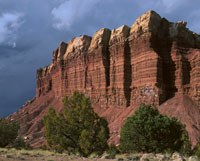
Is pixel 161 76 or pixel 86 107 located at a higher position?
pixel 161 76

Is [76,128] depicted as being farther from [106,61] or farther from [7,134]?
[106,61]

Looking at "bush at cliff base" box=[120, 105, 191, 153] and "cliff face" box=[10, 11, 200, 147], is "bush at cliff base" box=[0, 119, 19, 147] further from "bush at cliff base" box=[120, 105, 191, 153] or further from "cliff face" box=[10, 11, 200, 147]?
"cliff face" box=[10, 11, 200, 147]

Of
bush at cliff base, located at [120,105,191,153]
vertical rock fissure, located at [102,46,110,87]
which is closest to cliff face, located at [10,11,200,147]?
vertical rock fissure, located at [102,46,110,87]

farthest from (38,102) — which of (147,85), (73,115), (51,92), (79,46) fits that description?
(73,115)

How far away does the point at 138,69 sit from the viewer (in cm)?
10775

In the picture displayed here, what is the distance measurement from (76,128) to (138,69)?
209 ft

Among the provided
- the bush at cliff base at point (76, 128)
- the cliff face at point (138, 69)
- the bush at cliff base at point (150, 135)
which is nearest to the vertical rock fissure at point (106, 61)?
the cliff face at point (138, 69)

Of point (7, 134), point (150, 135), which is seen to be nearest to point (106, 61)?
point (7, 134)

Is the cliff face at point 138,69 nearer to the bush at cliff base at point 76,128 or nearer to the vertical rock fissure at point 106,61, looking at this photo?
the vertical rock fissure at point 106,61

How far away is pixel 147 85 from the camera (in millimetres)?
103812

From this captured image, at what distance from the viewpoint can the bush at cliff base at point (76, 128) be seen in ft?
147

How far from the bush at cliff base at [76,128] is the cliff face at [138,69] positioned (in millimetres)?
39063

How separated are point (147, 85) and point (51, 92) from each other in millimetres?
69432

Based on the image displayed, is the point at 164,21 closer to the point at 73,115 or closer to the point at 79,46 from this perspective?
the point at 79,46
